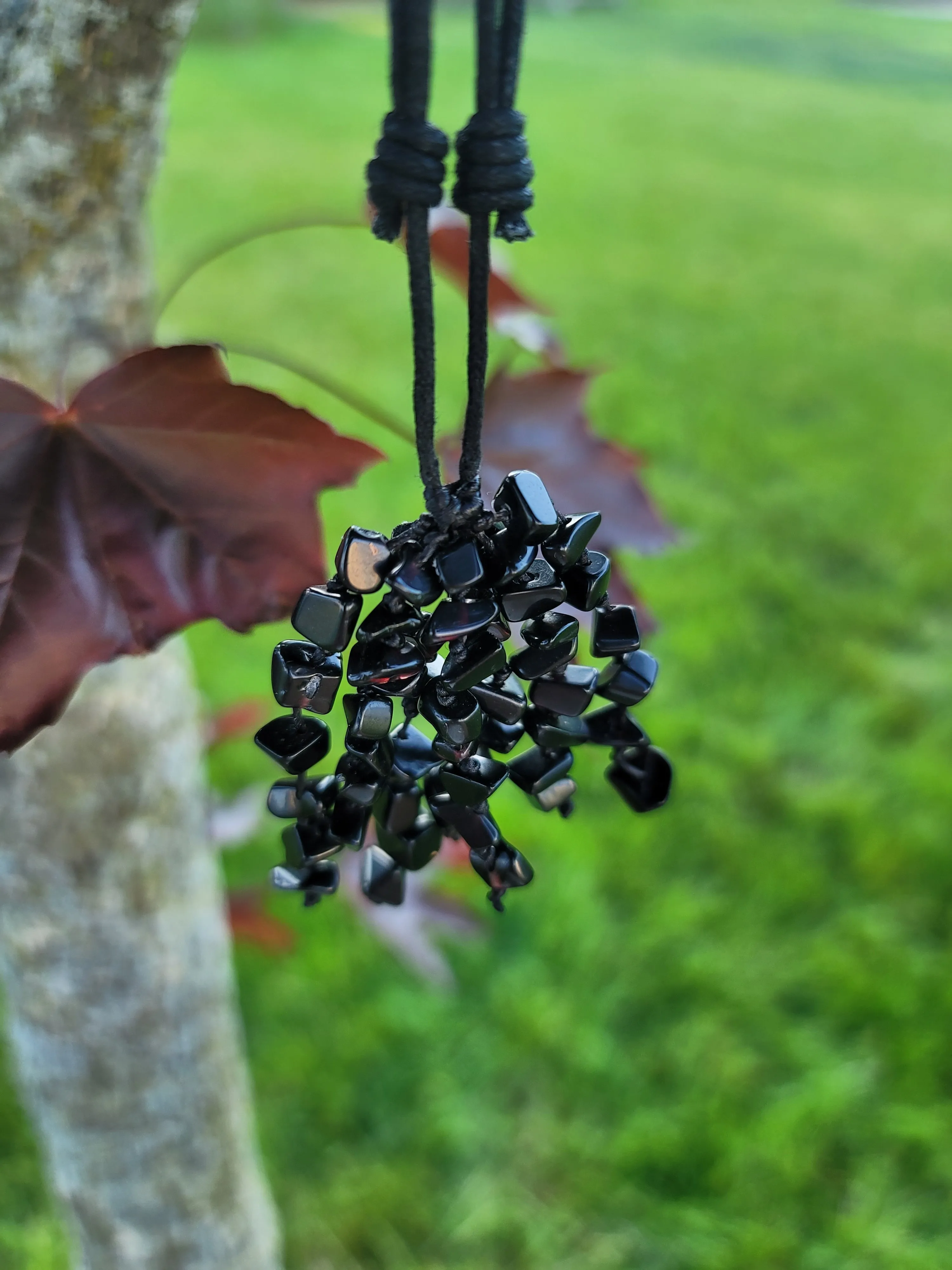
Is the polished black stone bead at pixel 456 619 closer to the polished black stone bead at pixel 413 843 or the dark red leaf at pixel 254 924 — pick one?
the polished black stone bead at pixel 413 843

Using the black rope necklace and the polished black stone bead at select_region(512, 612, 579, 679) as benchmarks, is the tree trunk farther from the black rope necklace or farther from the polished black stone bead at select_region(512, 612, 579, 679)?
the polished black stone bead at select_region(512, 612, 579, 679)

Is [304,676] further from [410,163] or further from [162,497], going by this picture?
[410,163]

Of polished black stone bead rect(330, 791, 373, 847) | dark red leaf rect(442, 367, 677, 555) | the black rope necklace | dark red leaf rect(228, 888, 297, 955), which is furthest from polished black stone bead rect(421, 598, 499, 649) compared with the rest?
dark red leaf rect(228, 888, 297, 955)

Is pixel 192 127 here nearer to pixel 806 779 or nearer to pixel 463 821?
pixel 806 779

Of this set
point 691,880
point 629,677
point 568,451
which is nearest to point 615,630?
point 629,677

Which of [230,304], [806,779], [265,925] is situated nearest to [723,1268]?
[265,925]

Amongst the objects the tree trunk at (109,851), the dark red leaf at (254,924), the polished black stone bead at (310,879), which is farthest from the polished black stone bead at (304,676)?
the dark red leaf at (254,924)
